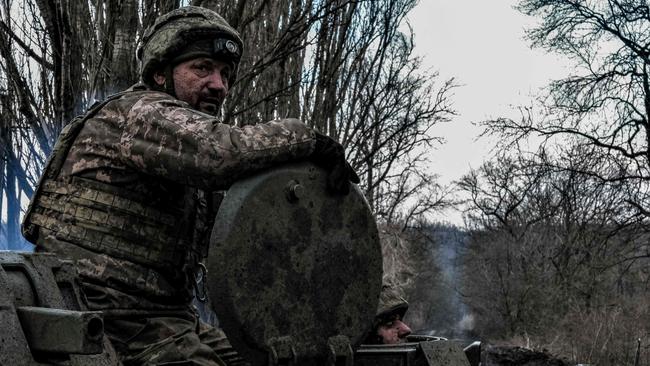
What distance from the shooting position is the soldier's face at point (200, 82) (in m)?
3.43

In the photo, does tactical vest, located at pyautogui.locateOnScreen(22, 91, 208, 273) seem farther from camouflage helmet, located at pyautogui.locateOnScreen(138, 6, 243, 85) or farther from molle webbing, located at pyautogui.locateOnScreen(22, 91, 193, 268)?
camouflage helmet, located at pyautogui.locateOnScreen(138, 6, 243, 85)

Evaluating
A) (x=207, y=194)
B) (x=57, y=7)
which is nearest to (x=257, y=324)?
(x=207, y=194)

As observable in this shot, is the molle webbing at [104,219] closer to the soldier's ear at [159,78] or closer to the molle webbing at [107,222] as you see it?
the molle webbing at [107,222]

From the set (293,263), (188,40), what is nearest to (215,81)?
(188,40)

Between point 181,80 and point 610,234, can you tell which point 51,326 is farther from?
point 610,234

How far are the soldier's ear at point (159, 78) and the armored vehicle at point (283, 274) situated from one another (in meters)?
0.95

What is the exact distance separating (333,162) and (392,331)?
8.19 feet

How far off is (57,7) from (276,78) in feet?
23.6

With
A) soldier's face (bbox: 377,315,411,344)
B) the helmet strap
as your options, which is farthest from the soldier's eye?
soldier's face (bbox: 377,315,411,344)

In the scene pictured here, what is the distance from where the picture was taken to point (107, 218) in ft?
9.86

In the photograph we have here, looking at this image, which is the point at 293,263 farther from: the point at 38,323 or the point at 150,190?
the point at 38,323

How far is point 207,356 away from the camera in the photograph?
2.90 m

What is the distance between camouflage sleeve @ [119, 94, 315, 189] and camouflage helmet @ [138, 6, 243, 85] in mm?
489

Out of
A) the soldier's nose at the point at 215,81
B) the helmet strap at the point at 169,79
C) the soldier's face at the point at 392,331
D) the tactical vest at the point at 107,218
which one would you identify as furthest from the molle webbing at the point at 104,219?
the soldier's face at the point at 392,331
